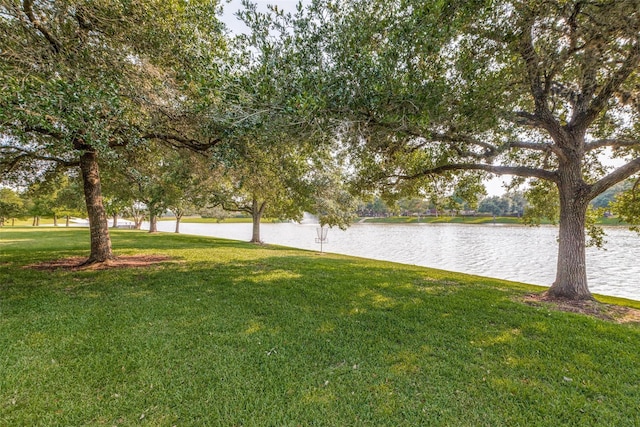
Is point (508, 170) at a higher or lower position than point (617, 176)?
higher

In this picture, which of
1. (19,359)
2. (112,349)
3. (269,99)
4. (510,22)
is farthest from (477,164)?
(19,359)

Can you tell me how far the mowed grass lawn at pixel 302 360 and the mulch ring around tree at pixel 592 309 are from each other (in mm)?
521

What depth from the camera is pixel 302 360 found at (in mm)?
3418

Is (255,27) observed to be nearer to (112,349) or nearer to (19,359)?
(112,349)

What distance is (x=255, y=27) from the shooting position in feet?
15.3

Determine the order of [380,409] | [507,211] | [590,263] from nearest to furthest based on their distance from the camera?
[380,409] → [590,263] → [507,211]

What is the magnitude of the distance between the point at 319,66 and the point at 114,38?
410 centimetres

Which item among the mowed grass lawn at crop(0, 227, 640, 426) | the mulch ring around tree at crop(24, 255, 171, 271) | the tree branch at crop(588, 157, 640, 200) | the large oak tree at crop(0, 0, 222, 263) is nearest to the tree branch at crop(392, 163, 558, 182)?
the tree branch at crop(588, 157, 640, 200)

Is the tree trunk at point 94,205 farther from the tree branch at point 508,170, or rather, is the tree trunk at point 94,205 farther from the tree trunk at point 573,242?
the tree trunk at point 573,242

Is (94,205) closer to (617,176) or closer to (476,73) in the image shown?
(476,73)

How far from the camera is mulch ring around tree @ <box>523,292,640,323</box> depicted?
5.21 metres

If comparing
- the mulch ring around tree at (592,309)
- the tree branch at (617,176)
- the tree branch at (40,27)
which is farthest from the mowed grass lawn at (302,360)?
the tree branch at (40,27)

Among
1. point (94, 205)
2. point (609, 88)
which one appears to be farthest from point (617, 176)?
point (94, 205)

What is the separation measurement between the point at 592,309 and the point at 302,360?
6218 mm
